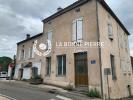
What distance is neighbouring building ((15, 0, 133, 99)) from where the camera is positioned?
1206cm

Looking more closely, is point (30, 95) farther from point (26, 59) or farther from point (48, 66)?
point (26, 59)

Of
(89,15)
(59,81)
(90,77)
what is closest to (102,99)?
(90,77)

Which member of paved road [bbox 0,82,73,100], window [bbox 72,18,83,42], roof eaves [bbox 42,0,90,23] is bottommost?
paved road [bbox 0,82,73,100]

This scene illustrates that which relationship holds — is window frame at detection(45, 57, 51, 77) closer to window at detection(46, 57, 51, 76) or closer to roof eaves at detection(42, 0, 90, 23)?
window at detection(46, 57, 51, 76)

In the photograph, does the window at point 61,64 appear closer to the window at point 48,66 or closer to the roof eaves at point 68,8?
the window at point 48,66

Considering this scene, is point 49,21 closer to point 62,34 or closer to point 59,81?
point 62,34

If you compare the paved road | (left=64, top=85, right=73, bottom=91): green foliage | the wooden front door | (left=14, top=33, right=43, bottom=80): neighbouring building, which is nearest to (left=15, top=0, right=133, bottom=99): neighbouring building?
the wooden front door

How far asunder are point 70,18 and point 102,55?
17.5 feet

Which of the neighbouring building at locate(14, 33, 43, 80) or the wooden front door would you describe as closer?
the wooden front door

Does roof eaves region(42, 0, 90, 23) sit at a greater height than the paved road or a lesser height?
greater

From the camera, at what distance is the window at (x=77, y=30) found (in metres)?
13.8

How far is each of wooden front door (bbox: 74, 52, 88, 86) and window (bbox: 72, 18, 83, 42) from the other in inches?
60.5

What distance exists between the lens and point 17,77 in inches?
958

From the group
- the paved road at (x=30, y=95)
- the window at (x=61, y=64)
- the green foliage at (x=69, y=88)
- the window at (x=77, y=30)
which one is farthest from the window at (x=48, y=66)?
the window at (x=77, y=30)
